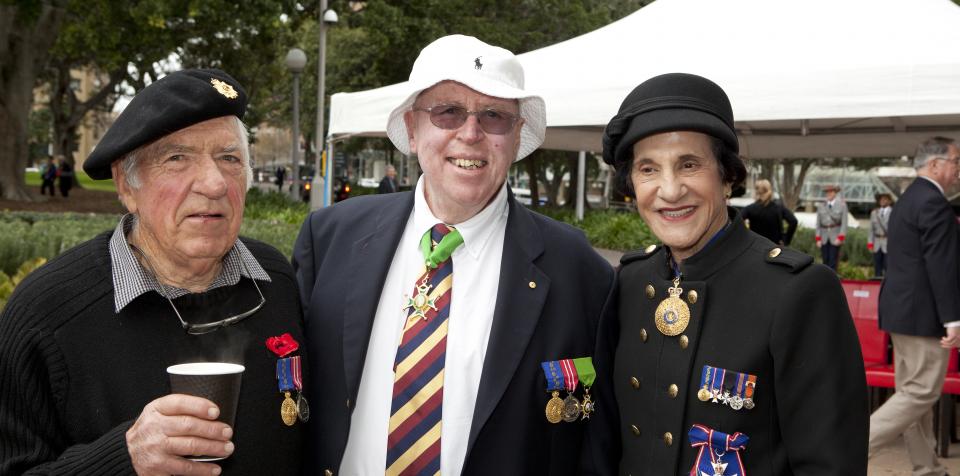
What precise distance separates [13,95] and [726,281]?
23621 millimetres

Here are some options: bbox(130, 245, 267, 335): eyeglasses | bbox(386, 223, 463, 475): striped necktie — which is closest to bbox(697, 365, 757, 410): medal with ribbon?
bbox(386, 223, 463, 475): striped necktie

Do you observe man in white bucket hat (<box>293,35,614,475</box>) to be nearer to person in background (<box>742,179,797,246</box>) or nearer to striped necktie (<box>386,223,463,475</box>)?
striped necktie (<box>386,223,463,475</box>)

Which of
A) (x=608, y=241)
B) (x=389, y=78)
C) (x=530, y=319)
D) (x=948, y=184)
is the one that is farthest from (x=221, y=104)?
(x=389, y=78)

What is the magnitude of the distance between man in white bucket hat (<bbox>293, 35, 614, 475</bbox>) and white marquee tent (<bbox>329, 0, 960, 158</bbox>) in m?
3.00

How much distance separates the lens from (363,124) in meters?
7.10

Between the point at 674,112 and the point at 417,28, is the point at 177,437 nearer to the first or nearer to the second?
the point at 674,112

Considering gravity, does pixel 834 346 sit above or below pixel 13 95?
below

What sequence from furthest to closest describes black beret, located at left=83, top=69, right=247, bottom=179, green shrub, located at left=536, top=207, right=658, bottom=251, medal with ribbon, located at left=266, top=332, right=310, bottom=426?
green shrub, located at left=536, top=207, right=658, bottom=251, medal with ribbon, located at left=266, top=332, right=310, bottom=426, black beret, located at left=83, top=69, right=247, bottom=179

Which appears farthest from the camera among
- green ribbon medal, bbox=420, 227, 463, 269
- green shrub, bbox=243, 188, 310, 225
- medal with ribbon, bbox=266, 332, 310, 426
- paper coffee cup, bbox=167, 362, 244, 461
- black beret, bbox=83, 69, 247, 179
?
green shrub, bbox=243, 188, 310, 225

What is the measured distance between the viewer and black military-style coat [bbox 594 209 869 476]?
2.18 metres

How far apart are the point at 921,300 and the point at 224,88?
202 inches

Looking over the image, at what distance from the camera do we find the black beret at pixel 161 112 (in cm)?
204

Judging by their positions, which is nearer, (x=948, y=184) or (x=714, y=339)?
(x=714, y=339)

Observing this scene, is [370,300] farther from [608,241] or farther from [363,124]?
[608,241]
